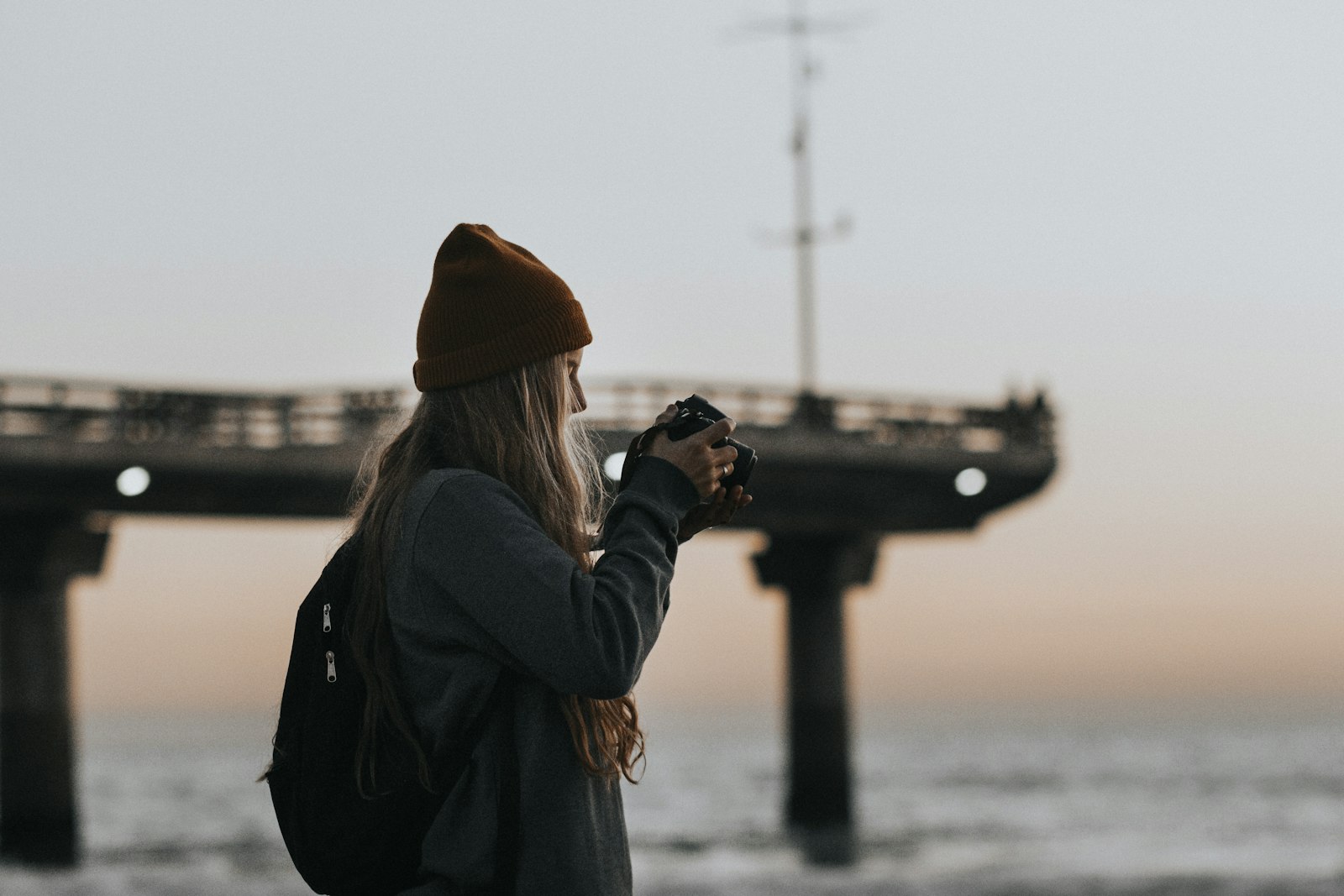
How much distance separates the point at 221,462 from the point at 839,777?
12.9 metres

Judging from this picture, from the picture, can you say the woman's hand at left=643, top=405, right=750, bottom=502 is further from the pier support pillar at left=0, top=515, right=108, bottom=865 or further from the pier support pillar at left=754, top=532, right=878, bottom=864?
the pier support pillar at left=754, top=532, right=878, bottom=864

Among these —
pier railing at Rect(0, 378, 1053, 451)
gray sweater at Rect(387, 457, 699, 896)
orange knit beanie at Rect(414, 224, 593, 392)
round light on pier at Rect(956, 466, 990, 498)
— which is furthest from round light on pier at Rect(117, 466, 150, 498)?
gray sweater at Rect(387, 457, 699, 896)

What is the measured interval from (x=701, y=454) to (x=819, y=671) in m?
28.6

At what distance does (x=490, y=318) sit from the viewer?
2.64 m

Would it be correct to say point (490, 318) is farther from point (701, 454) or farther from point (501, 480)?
point (701, 454)

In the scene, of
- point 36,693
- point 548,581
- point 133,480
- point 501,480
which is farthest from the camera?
point 36,693

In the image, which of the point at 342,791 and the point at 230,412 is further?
the point at 230,412

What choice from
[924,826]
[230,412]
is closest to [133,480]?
[230,412]

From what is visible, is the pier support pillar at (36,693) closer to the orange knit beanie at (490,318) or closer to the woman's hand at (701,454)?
the orange knit beanie at (490,318)

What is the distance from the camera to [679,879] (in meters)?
22.6

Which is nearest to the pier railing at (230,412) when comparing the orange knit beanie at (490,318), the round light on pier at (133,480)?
the round light on pier at (133,480)

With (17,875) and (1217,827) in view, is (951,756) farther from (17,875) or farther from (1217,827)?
(17,875)

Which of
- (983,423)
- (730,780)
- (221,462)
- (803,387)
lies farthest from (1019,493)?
(730,780)

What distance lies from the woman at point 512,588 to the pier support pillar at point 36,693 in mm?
24406
